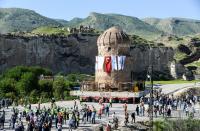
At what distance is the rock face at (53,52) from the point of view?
290ft

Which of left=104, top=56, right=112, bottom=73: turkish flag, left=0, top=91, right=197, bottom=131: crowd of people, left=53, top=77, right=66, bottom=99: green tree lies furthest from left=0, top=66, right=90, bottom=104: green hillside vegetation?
left=0, top=91, right=197, bottom=131: crowd of people

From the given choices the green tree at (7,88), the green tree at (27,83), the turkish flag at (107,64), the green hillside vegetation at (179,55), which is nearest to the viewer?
the turkish flag at (107,64)

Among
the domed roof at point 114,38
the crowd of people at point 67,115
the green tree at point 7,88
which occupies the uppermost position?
the domed roof at point 114,38

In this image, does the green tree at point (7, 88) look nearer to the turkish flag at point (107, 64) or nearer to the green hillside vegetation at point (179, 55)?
the turkish flag at point (107, 64)

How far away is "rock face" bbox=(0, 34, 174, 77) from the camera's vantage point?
88438mm

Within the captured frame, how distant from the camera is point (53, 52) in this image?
95562mm

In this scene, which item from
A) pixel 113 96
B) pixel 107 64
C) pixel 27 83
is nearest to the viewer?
pixel 113 96

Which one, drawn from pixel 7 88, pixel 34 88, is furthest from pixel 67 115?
pixel 34 88

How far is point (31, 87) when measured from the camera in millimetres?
53250

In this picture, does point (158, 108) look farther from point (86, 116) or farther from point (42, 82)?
point (42, 82)

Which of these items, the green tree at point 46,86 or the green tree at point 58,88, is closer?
the green tree at point 58,88

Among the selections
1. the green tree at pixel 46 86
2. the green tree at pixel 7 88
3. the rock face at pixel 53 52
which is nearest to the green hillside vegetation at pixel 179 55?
the rock face at pixel 53 52

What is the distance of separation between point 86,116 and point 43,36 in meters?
64.8

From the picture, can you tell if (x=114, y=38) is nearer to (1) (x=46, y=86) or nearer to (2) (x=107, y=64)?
(2) (x=107, y=64)
